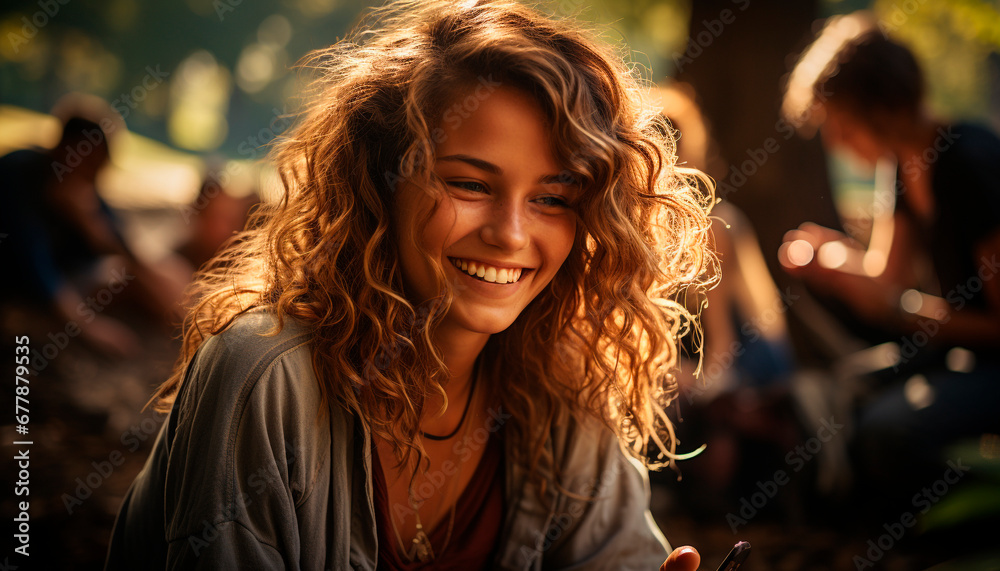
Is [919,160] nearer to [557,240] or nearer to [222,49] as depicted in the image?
[557,240]

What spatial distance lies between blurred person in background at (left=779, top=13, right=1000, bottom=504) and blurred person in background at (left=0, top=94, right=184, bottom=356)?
4.04 metres

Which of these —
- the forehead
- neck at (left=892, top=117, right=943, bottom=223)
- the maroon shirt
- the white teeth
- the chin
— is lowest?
the maroon shirt

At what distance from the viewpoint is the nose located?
1354mm

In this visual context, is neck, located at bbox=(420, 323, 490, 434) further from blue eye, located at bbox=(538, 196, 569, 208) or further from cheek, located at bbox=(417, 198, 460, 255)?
blue eye, located at bbox=(538, 196, 569, 208)

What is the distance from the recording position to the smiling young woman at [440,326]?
131 centimetres

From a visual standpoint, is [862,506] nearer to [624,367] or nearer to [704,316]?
[704,316]

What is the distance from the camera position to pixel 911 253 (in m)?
3.15

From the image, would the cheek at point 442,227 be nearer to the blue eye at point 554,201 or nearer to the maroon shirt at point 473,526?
the blue eye at point 554,201

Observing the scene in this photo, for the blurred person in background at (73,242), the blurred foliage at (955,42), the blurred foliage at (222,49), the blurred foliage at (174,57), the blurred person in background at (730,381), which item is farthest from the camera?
the blurred foliage at (174,57)

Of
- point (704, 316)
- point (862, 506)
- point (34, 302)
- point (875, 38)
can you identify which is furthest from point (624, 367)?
point (34, 302)

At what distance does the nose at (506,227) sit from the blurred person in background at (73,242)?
3479 millimetres

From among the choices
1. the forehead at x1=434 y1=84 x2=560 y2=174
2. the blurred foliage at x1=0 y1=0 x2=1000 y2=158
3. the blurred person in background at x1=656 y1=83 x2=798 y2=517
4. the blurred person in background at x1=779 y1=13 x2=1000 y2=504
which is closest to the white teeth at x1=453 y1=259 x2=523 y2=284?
the forehead at x1=434 y1=84 x2=560 y2=174

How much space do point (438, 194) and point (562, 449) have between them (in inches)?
32.3

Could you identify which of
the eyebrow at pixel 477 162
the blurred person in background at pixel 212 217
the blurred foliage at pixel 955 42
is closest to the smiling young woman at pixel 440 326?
the eyebrow at pixel 477 162
